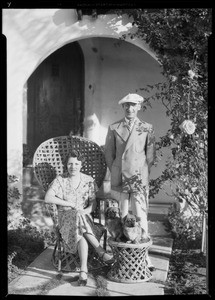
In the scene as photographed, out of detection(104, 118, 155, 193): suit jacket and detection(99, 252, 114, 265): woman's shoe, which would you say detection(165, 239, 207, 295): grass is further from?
detection(104, 118, 155, 193): suit jacket

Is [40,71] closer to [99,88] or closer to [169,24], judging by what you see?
[99,88]

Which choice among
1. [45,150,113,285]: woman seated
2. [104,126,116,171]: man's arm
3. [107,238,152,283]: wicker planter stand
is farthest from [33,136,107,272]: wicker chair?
[107,238,152,283]: wicker planter stand

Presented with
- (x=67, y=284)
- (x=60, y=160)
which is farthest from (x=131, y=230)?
(x=60, y=160)

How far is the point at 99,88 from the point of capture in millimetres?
8055

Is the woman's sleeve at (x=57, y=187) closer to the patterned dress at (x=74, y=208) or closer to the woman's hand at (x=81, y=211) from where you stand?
the patterned dress at (x=74, y=208)

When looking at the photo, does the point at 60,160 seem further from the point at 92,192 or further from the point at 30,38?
the point at 30,38

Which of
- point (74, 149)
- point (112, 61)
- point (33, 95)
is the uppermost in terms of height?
point (112, 61)

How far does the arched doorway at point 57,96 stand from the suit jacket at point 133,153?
279 cm

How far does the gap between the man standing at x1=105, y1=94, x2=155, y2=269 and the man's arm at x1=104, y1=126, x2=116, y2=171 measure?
1cm

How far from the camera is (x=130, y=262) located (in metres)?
4.76

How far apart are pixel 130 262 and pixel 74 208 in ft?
2.59

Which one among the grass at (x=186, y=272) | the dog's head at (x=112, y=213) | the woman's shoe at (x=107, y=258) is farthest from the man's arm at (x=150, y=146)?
the grass at (x=186, y=272)
